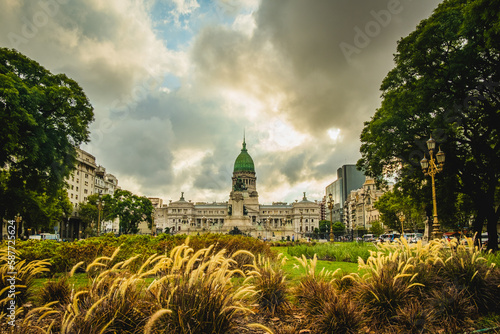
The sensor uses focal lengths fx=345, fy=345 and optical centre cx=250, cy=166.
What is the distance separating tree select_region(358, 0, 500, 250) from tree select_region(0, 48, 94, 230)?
23423 millimetres

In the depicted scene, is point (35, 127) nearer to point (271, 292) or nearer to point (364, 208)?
point (271, 292)

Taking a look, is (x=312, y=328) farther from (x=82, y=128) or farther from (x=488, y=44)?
(x=82, y=128)

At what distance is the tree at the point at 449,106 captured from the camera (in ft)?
68.2

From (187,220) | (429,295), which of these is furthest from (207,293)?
(187,220)

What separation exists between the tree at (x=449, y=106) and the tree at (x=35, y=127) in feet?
76.8

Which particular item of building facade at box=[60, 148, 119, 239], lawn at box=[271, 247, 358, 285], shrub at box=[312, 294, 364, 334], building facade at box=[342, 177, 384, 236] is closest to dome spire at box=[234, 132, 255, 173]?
building facade at box=[342, 177, 384, 236]

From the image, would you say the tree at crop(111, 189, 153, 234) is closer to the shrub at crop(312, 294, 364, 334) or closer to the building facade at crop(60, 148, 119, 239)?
the building facade at crop(60, 148, 119, 239)

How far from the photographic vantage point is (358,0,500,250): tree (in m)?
20.8

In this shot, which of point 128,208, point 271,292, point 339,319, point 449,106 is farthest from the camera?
point 128,208

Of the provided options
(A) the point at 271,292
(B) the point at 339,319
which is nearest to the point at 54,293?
(A) the point at 271,292

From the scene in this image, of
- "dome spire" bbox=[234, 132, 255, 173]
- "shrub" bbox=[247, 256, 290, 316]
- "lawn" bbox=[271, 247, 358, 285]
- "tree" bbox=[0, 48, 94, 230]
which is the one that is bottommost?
"lawn" bbox=[271, 247, 358, 285]

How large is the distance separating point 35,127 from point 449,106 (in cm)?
2770

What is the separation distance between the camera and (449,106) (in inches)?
862

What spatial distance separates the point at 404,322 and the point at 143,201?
220ft
